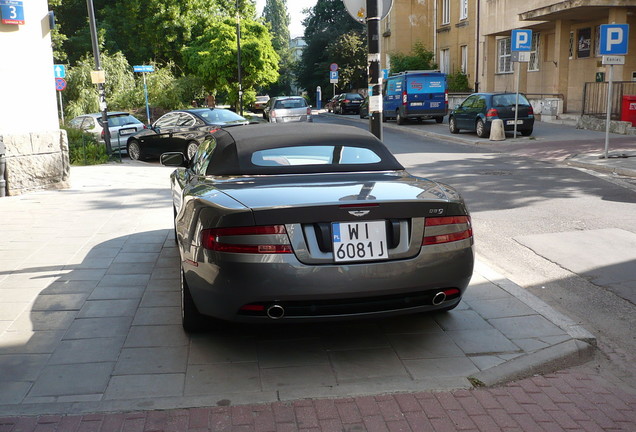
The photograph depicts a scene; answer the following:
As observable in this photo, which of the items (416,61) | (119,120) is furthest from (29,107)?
(416,61)

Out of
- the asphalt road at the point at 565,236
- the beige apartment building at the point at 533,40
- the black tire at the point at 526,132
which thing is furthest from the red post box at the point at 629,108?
the asphalt road at the point at 565,236

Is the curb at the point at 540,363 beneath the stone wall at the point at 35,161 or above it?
beneath

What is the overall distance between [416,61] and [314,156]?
135 ft

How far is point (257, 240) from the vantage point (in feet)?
12.6

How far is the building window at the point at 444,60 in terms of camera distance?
43.3 meters

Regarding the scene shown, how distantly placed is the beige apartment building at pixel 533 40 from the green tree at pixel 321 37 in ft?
68.8

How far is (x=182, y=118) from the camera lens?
694 inches

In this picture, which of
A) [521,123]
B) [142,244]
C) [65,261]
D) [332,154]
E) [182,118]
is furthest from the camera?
[521,123]

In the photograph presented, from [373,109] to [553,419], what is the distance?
536 cm

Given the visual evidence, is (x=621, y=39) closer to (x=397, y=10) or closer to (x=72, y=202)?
(x=72, y=202)

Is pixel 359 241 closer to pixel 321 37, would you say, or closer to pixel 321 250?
pixel 321 250

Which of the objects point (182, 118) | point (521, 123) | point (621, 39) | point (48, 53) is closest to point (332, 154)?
point (48, 53)

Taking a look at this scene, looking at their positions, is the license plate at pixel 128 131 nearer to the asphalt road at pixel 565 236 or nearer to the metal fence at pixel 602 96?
the asphalt road at pixel 565 236

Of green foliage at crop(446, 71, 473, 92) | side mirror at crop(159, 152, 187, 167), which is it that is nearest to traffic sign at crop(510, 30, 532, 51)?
side mirror at crop(159, 152, 187, 167)
